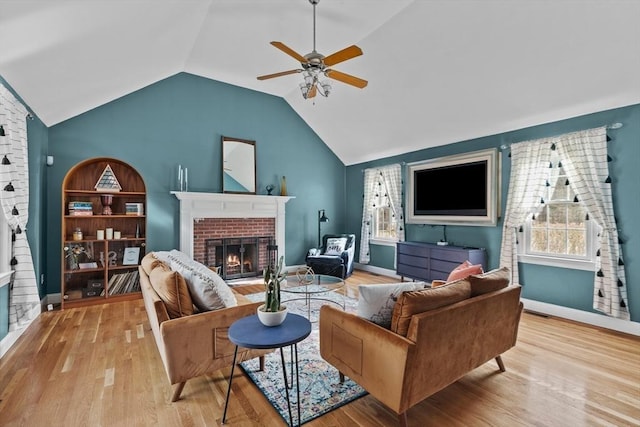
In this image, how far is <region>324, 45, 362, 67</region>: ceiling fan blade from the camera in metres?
2.81

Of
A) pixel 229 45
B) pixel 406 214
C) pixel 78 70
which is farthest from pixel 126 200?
pixel 406 214

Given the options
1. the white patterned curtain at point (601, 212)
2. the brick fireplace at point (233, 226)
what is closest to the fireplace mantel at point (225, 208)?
the brick fireplace at point (233, 226)

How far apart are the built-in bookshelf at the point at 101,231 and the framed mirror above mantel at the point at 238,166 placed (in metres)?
1.38

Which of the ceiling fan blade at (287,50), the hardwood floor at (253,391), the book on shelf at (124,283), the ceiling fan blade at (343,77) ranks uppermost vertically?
the ceiling fan blade at (287,50)

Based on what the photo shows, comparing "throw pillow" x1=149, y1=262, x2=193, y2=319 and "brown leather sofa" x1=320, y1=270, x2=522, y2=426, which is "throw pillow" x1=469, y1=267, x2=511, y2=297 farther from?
"throw pillow" x1=149, y1=262, x2=193, y2=319

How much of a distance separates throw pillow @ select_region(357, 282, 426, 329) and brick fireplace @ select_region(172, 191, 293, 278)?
160 inches

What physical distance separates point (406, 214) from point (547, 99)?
281cm

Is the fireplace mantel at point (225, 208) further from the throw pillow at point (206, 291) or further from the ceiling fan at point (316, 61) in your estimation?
the throw pillow at point (206, 291)

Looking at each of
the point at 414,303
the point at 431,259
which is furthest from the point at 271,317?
the point at 431,259

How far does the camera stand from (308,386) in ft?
7.70

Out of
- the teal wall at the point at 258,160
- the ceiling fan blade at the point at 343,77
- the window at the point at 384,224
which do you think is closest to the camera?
the ceiling fan blade at the point at 343,77

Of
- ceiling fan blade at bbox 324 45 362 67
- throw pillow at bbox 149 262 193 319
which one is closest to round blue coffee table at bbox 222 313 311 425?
throw pillow at bbox 149 262 193 319

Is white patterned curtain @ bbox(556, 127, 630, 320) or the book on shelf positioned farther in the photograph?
the book on shelf

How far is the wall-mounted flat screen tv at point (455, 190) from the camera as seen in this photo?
4671 millimetres
